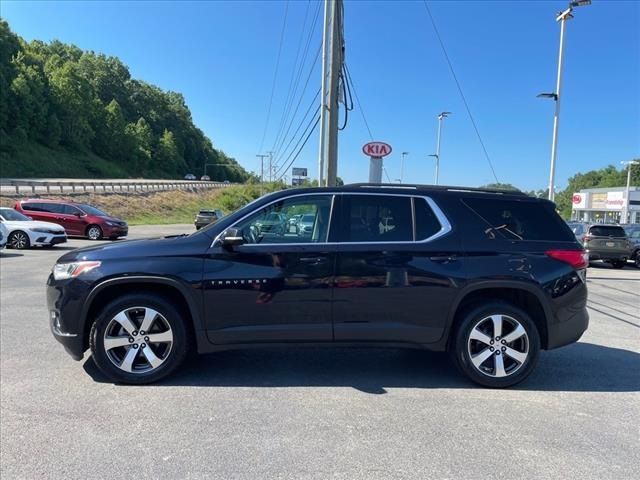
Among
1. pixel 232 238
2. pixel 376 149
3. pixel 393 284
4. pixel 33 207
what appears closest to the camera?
pixel 232 238

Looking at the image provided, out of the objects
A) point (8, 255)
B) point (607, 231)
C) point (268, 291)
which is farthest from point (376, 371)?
point (607, 231)

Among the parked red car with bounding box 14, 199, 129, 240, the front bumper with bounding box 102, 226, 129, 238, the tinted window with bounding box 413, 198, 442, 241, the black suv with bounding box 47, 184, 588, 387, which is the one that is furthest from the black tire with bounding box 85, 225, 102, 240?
the tinted window with bounding box 413, 198, 442, 241

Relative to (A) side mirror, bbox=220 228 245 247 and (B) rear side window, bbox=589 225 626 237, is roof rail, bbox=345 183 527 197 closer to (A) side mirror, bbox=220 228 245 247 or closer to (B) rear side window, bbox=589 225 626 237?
(A) side mirror, bbox=220 228 245 247

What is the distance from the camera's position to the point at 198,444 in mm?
3395

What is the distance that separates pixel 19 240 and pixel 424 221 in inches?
637

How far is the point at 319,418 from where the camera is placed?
12.5ft

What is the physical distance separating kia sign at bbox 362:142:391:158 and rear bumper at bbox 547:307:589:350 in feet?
32.8

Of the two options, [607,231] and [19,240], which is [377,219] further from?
[19,240]

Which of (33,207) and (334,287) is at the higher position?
(33,207)

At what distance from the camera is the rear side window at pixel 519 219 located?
4535 mm

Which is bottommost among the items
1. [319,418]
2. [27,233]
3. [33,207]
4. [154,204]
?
[319,418]

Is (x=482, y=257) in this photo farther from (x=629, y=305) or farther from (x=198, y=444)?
(x=629, y=305)

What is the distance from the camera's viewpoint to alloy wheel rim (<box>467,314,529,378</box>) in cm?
442

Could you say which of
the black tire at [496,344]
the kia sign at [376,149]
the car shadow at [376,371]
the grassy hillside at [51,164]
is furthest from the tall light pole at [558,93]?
the grassy hillside at [51,164]
